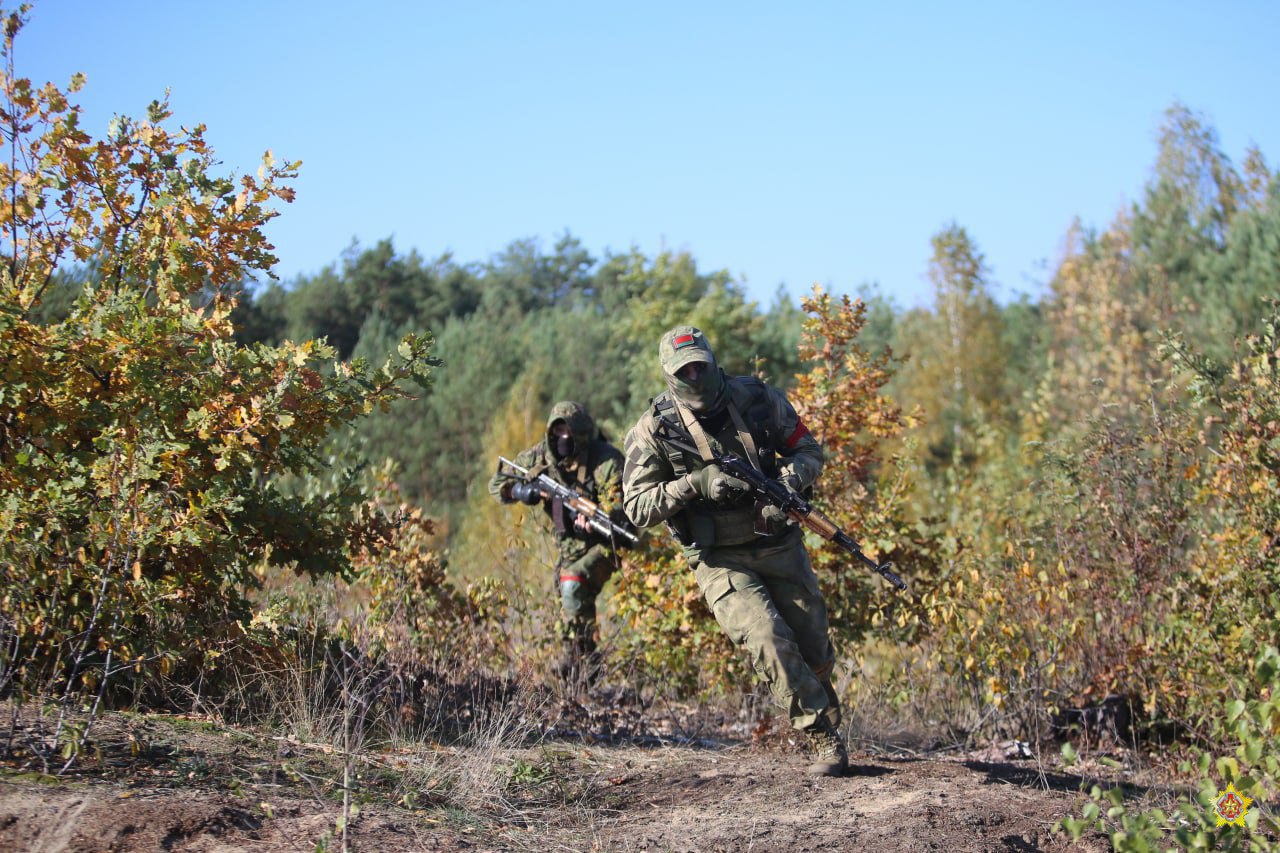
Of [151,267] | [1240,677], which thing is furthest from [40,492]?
[1240,677]

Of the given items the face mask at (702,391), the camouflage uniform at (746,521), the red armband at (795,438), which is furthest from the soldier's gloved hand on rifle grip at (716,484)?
the red armband at (795,438)

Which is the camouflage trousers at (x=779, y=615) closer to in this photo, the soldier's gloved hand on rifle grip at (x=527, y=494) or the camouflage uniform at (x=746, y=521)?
the camouflage uniform at (x=746, y=521)

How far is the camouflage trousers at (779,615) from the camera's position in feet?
18.0

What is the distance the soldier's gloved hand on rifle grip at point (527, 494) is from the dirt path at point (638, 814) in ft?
7.98

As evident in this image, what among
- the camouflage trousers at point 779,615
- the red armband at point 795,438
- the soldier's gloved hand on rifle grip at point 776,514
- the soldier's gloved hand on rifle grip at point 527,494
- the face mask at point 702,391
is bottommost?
the camouflage trousers at point 779,615

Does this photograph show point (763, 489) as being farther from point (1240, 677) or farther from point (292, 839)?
point (1240, 677)

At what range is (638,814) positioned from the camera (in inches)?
197

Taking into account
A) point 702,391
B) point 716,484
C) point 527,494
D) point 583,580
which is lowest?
point 583,580

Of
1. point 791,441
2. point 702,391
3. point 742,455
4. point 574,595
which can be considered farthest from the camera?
point 574,595

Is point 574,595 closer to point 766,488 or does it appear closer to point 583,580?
point 583,580

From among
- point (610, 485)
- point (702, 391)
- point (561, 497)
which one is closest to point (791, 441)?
point (702, 391)
